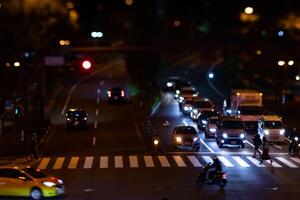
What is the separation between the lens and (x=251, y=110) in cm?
5272

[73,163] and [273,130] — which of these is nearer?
[73,163]

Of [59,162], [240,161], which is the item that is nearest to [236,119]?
[240,161]

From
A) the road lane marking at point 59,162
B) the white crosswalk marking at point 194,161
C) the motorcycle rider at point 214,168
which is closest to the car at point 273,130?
the white crosswalk marking at point 194,161

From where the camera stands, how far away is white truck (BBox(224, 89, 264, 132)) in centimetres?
5238

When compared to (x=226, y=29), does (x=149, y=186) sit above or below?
below

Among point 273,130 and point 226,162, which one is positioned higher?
point 273,130

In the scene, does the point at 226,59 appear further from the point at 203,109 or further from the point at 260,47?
the point at 203,109

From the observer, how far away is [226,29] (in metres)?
119

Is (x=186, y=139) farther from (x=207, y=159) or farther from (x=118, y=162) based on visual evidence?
(x=118, y=162)

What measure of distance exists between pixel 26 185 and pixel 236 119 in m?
21.6

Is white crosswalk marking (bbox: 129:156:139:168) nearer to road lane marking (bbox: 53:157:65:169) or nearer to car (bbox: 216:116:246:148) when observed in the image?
road lane marking (bbox: 53:157:65:169)

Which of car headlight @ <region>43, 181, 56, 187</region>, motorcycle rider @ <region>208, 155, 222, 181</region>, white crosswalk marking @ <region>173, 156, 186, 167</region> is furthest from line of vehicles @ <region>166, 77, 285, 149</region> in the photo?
car headlight @ <region>43, 181, 56, 187</region>

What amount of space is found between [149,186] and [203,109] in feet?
86.3

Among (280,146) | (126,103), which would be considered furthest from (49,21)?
(280,146)
